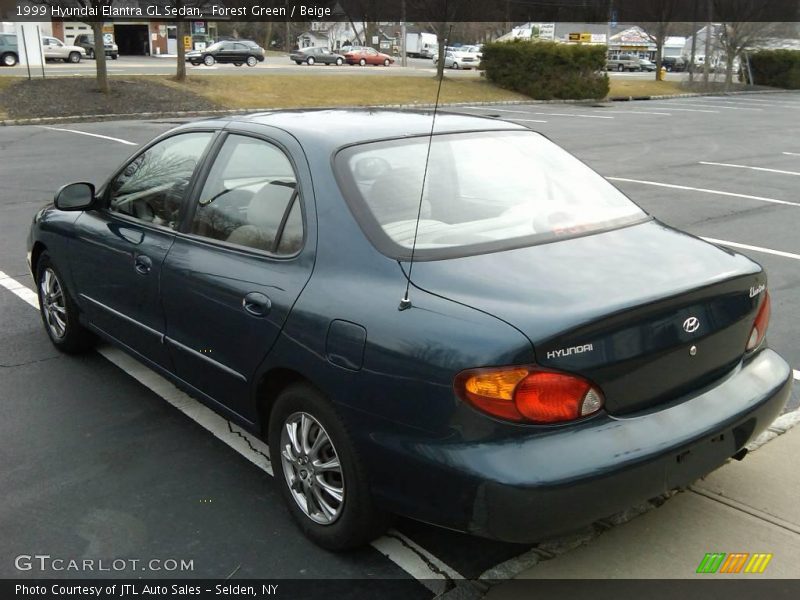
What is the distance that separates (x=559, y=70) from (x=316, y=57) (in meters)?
24.4

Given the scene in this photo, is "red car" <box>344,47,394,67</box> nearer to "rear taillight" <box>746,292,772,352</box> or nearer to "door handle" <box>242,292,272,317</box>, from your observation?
"door handle" <box>242,292,272,317</box>

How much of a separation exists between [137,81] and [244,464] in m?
24.9

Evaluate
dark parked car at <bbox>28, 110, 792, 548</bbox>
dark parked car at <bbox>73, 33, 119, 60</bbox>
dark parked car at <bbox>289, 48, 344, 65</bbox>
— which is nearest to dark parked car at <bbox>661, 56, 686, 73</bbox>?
dark parked car at <bbox>289, 48, 344, 65</bbox>

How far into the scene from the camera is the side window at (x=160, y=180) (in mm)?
3959

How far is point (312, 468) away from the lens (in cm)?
309

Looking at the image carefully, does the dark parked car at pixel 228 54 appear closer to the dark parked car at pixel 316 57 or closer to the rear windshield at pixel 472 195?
the dark parked car at pixel 316 57

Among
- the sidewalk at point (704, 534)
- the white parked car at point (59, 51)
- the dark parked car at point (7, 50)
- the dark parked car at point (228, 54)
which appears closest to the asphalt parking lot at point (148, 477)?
the sidewalk at point (704, 534)

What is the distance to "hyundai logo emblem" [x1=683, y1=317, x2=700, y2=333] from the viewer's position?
9.09ft

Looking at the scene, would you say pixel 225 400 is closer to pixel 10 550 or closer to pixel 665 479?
pixel 10 550

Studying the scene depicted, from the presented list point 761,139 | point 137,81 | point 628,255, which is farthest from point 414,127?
point 137,81

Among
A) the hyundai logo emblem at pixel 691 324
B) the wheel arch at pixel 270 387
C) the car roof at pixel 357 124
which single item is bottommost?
the wheel arch at pixel 270 387

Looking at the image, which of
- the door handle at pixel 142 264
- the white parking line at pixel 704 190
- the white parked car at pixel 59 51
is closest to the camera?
the door handle at pixel 142 264

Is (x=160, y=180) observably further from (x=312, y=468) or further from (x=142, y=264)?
(x=312, y=468)

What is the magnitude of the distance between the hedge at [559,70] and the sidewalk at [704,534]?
105ft
